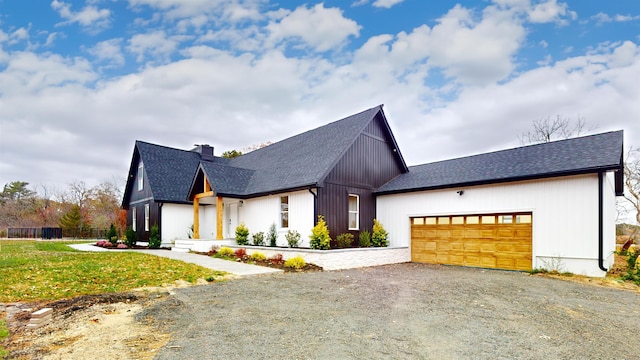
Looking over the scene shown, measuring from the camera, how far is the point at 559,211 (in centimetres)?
1089

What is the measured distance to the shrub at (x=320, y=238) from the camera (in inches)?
512

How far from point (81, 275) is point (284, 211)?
7.93 metres

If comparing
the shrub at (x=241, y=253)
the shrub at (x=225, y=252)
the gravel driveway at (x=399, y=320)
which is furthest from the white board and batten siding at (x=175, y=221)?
the gravel driveway at (x=399, y=320)

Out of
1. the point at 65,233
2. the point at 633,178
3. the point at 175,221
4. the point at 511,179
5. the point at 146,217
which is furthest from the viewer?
the point at 65,233

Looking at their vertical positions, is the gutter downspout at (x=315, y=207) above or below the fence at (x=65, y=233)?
above

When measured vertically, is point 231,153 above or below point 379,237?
above

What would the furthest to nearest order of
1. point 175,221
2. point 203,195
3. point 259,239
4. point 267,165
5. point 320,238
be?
point 175,221 < point 267,165 < point 203,195 < point 259,239 < point 320,238

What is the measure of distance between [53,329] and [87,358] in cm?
183

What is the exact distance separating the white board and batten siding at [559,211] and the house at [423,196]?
3 centimetres

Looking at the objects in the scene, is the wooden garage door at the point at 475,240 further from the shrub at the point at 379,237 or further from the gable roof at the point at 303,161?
the gable roof at the point at 303,161

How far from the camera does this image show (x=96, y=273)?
32.4 feet

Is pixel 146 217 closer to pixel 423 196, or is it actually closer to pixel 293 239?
pixel 293 239

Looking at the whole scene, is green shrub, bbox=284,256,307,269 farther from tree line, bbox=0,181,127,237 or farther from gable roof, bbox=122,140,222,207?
tree line, bbox=0,181,127,237

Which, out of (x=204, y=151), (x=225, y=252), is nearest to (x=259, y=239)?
(x=225, y=252)
